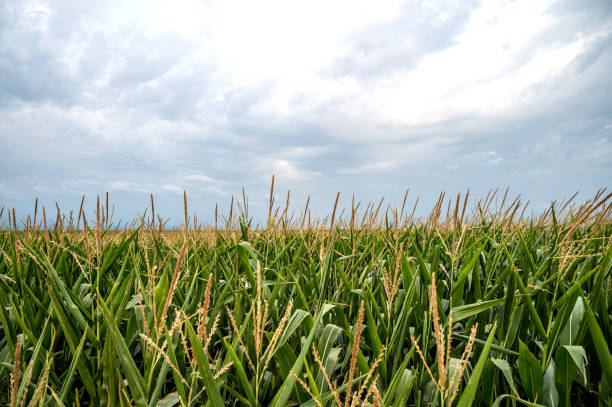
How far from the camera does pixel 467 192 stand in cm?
231

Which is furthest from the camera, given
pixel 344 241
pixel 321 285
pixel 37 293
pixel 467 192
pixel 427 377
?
pixel 344 241

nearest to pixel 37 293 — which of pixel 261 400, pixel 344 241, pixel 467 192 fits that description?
pixel 261 400

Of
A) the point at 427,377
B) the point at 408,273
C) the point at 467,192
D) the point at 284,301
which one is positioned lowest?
the point at 427,377

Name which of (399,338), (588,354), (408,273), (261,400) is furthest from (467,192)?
(261,400)

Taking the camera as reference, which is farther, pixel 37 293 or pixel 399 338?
pixel 37 293

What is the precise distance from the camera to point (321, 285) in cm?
185

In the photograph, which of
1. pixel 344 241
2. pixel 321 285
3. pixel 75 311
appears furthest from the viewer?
pixel 344 241

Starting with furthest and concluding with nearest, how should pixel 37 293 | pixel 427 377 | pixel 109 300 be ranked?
pixel 37 293
pixel 109 300
pixel 427 377

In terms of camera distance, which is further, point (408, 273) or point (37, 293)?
point (37, 293)

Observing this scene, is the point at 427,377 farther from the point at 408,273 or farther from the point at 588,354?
the point at 588,354

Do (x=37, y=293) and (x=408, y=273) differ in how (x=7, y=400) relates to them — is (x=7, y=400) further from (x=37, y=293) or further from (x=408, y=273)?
(x=408, y=273)

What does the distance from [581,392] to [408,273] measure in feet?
2.71

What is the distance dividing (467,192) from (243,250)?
1.51m

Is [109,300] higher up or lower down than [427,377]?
higher up
